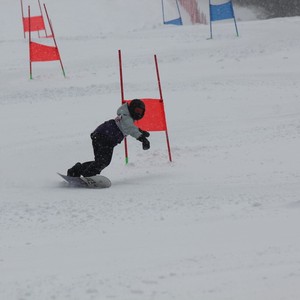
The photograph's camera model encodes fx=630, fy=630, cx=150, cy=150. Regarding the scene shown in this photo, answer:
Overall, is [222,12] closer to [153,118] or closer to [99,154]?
[153,118]

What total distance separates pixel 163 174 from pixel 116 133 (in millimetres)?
1057

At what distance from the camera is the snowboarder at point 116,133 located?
25.5 ft

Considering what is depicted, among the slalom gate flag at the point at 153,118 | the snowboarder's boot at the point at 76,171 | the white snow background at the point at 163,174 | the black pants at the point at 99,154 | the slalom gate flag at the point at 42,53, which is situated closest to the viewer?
the white snow background at the point at 163,174

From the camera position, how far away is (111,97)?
13234 mm

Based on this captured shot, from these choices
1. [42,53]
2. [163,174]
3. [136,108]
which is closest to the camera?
[136,108]

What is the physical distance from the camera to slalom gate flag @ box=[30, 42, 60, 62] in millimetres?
14586

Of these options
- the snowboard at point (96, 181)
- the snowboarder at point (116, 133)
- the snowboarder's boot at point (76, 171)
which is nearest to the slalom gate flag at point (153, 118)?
the snowboarder at point (116, 133)

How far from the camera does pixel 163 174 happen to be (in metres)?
8.51

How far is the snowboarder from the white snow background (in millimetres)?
355

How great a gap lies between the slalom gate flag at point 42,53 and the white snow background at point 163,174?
635 millimetres

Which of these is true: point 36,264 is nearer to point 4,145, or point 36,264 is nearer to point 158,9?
point 4,145

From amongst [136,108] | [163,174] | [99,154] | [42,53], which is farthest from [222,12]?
[99,154]

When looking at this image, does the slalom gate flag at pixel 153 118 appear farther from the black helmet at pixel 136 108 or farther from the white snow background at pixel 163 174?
the black helmet at pixel 136 108

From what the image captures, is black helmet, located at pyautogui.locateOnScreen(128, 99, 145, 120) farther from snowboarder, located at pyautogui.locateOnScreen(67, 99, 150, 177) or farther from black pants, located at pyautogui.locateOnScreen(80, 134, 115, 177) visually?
black pants, located at pyautogui.locateOnScreen(80, 134, 115, 177)
